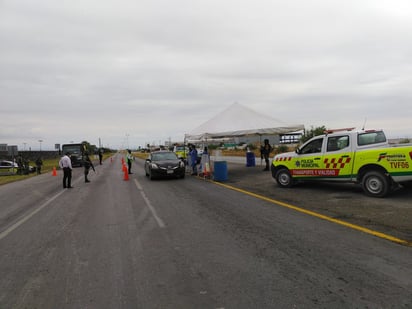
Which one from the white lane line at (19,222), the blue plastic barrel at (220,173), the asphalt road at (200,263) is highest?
the blue plastic barrel at (220,173)

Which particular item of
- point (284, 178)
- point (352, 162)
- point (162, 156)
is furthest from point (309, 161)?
point (162, 156)

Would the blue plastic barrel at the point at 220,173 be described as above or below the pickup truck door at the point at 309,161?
below

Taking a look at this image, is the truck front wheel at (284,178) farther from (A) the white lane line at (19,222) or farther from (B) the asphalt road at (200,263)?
(A) the white lane line at (19,222)

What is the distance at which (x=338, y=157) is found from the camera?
9500mm

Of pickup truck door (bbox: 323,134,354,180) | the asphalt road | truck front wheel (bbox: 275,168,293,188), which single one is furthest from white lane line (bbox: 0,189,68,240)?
pickup truck door (bbox: 323,134,354,180)

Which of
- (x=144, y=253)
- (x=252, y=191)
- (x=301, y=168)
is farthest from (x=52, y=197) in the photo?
(x=301, y=168)

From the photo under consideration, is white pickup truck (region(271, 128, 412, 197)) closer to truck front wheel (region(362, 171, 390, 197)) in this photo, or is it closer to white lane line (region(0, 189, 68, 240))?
truck front wheel (region(362, 171, 390, 197))

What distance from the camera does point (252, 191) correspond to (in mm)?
11031

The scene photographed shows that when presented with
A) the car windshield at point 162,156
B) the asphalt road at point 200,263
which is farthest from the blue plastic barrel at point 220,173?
the asphalt road at point 200,263

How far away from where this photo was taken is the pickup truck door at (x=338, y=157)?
927 centimetres

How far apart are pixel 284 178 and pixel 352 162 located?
2.78 meters

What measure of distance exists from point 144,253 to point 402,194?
7.60 meters

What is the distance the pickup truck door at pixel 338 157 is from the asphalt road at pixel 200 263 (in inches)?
119

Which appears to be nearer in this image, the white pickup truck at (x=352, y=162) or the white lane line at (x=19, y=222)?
the white lane line at (x=19, y=222)
